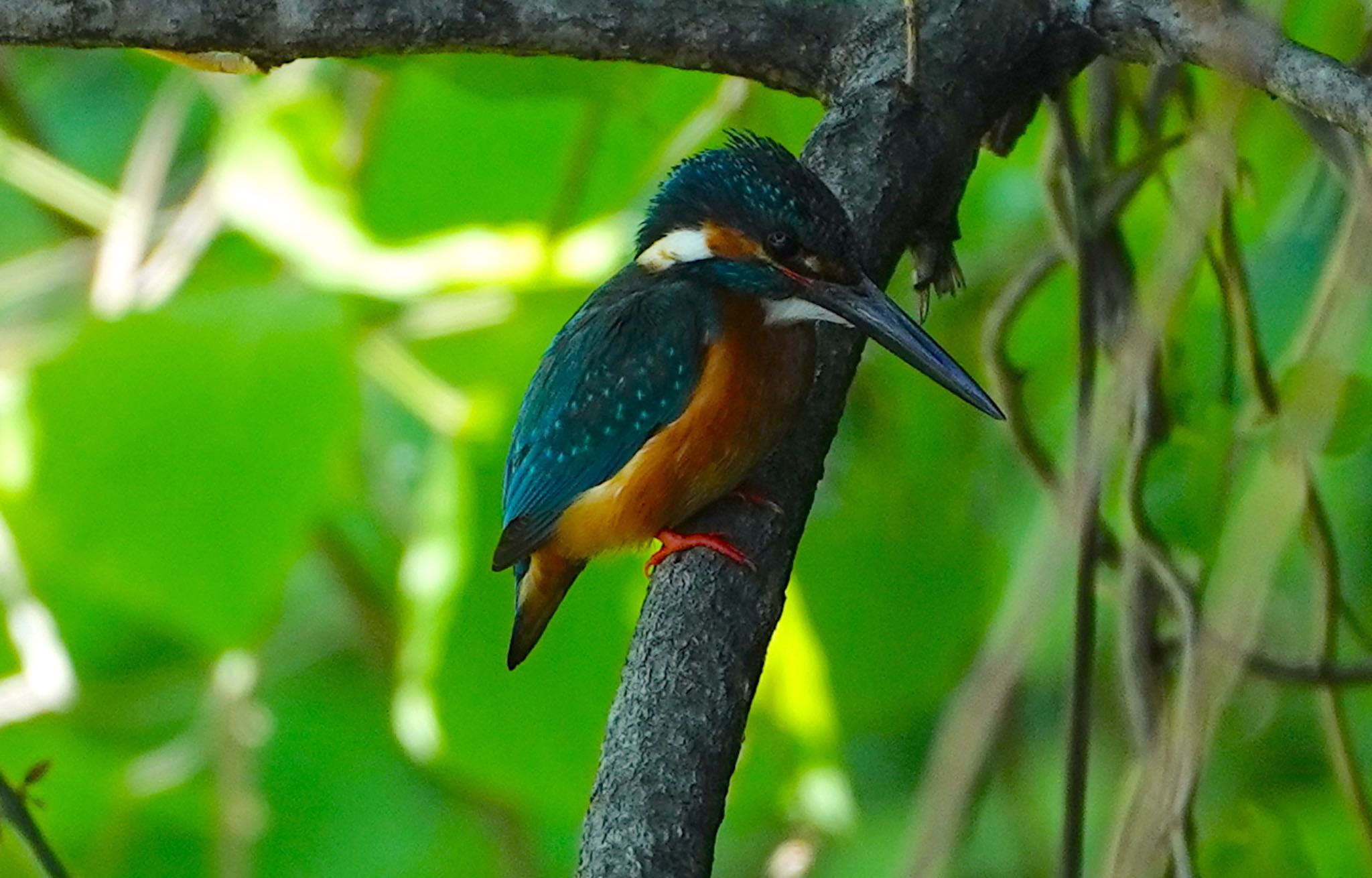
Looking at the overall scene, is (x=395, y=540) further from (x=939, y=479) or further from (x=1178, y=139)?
(x=1178, y=139)

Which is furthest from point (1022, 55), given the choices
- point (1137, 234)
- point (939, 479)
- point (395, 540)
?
point (395, 540)

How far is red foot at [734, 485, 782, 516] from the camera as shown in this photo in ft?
5.41

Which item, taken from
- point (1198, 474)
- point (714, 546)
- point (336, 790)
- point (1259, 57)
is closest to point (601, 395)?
point (714, 546)

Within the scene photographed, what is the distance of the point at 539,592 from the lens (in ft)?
7.11

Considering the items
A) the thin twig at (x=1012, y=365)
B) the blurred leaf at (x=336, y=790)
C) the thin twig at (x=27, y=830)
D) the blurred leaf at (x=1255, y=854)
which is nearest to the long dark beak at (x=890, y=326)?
the thin twig at (x=1012, y=365)

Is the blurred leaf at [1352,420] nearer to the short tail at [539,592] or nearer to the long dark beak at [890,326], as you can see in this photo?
the long dark beak at [890,326]

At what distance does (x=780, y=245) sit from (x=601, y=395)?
1.01 ft

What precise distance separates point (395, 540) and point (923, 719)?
105 cm

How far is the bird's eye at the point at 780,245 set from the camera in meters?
1.89

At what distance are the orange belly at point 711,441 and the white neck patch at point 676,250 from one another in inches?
3.1

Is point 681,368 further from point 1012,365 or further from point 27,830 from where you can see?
point 27,830

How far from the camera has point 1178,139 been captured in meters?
1.78

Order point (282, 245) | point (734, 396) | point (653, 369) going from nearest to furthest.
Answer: point (734, 396), point (653, 369), point (282, 245)

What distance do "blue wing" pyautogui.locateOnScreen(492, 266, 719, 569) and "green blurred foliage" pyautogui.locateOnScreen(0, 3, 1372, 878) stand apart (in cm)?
10
